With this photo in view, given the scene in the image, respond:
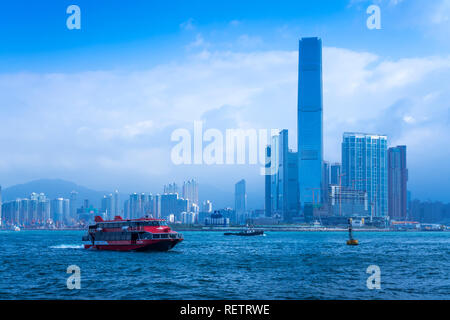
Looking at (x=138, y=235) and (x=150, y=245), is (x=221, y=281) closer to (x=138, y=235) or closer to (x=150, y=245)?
(x=150, y=245)

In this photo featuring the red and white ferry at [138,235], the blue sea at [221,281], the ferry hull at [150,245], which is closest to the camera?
the blue sea at [221,281]

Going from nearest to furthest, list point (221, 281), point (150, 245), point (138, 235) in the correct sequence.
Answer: point (221, 281) → point (150, 245) → point (138, 235)

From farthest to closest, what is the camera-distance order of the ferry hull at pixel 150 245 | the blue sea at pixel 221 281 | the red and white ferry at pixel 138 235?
1. the red and white ferry at pixel 138 235
2. the ferry hull at pixel 150 245
3. the blue sea at pixel 221 281

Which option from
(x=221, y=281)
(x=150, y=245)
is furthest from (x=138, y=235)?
(x=221, y=281)

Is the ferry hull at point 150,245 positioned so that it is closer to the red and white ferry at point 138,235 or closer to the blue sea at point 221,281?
the red and white ferry at point 138,235

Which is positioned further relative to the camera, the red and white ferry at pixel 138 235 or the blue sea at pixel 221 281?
the red and white ferry at pixel 138 235

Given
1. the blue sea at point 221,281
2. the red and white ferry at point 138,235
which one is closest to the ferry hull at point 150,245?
the red and white ferry at point 138,235

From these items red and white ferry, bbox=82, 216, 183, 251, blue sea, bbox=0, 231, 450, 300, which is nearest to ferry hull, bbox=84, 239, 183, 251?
red and white ferry, bbox=82, 216, 183, 251

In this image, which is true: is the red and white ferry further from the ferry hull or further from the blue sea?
the blue sea

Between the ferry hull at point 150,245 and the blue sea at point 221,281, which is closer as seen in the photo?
the blue sea at point 221,281
